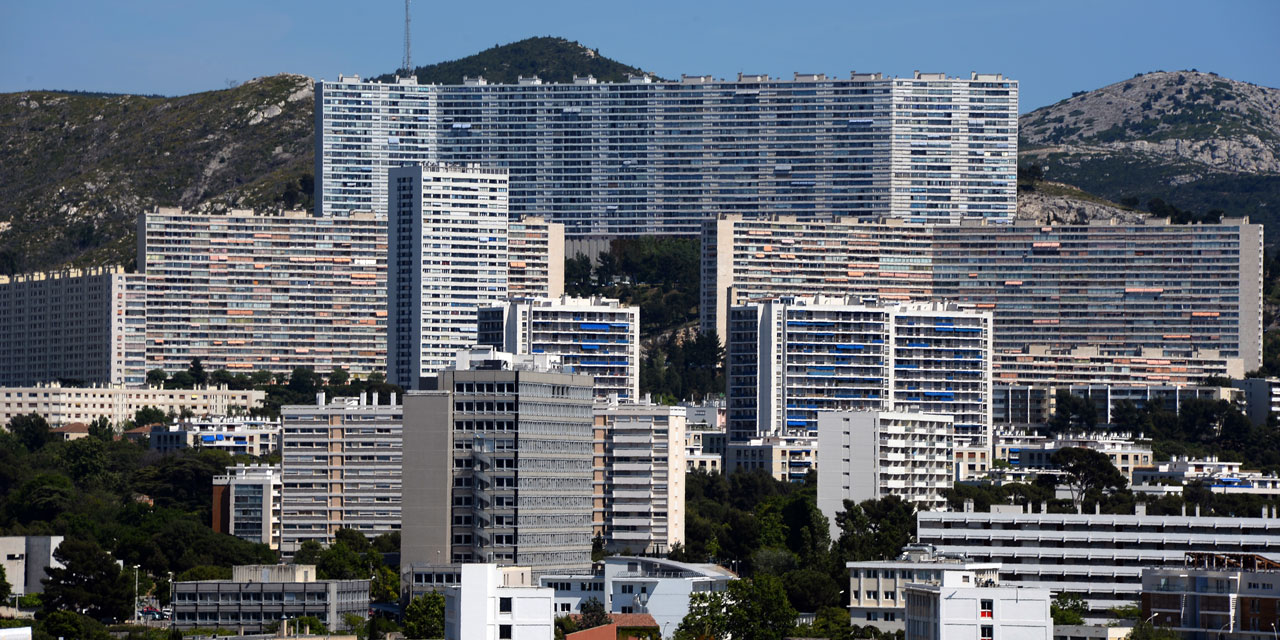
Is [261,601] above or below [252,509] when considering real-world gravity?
below

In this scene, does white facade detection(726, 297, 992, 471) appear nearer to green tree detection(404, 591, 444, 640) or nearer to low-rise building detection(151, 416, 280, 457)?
low-rise building detection(151, 416, 280, 457)

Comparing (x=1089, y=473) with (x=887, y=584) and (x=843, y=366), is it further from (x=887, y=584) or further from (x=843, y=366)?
(x=887, y=584)

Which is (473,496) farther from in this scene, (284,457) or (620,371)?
(620,371)

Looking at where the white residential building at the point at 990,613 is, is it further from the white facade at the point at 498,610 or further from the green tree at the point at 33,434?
the green tree at the point at 33,434

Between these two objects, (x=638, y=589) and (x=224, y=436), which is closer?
(x=638, y=589)

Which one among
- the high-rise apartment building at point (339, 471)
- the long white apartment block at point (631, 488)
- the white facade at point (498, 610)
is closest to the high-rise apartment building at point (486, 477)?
the long white apartment block at point (631, 488)

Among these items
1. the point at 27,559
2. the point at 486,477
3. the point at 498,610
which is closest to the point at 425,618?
the point at 486,477
